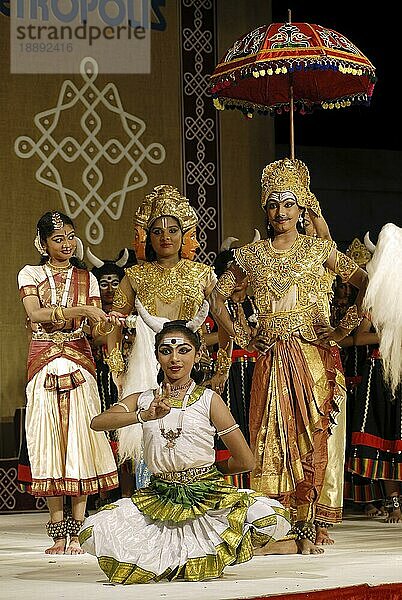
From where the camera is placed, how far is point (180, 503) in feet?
15.4

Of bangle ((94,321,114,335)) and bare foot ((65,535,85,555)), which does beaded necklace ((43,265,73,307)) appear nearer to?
bangle ((94,321,114,335))

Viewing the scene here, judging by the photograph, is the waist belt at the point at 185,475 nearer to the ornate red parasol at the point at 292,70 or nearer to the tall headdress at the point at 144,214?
the tall headdress at the point at 144,214

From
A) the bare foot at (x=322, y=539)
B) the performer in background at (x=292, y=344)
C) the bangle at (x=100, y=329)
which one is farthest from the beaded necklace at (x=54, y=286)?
the bare foot at (x=322, y=539)

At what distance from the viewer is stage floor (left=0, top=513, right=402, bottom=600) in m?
4.32

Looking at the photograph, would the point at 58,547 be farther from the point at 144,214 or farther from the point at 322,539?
the point at 144,214

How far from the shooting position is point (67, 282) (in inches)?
234

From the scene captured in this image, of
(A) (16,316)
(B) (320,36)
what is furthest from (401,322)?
(A) (16,316)

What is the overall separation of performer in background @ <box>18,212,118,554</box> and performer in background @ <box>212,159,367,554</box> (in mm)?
676

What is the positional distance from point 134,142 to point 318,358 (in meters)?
3.49

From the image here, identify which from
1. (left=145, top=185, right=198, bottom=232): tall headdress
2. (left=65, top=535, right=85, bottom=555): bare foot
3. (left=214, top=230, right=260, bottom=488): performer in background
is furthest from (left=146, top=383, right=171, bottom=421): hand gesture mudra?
(left=214, top=230, right=260, bottom=488): performer in background

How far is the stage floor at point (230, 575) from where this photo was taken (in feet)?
14.2

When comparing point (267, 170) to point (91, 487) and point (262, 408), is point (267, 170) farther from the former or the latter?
point (91, 487)

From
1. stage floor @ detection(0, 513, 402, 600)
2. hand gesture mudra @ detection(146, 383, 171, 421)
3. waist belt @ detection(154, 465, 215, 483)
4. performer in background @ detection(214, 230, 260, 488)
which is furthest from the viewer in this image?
performer in background @ detection(214, 230, 260, 488)

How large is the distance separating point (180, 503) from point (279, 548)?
92 cm
